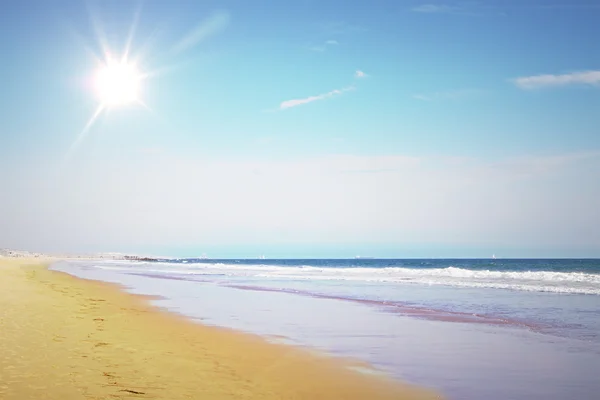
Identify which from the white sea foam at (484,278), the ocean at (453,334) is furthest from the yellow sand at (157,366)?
the white sea foam at (484,278)

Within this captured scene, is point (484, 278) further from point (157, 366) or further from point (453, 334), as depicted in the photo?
point (157, 366)

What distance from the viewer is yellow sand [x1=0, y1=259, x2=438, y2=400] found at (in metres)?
6.67

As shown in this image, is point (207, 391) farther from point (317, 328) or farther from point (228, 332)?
point (317, 328)

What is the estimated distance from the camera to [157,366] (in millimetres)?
8156

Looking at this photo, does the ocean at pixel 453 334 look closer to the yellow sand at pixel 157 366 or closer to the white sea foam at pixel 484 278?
the yellow sand at pixel 157 366

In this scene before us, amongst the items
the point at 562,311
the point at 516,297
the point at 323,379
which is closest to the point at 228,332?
the point at 323,379

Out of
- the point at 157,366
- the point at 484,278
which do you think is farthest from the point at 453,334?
the point at 484,278

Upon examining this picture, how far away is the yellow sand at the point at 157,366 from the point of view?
6.67 metres

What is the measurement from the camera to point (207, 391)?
6.83m

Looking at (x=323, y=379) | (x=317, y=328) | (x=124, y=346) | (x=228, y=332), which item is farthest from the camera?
(x=317, y=328)

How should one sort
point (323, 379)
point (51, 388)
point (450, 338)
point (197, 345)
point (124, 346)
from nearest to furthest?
point (51, 388) < point (323, 379) < point (124, 346) < point (197, 345) < point (450, 338)

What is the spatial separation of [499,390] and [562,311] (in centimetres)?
1153

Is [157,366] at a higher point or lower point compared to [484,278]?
higher

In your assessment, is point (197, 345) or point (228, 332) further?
point (228, 332)
